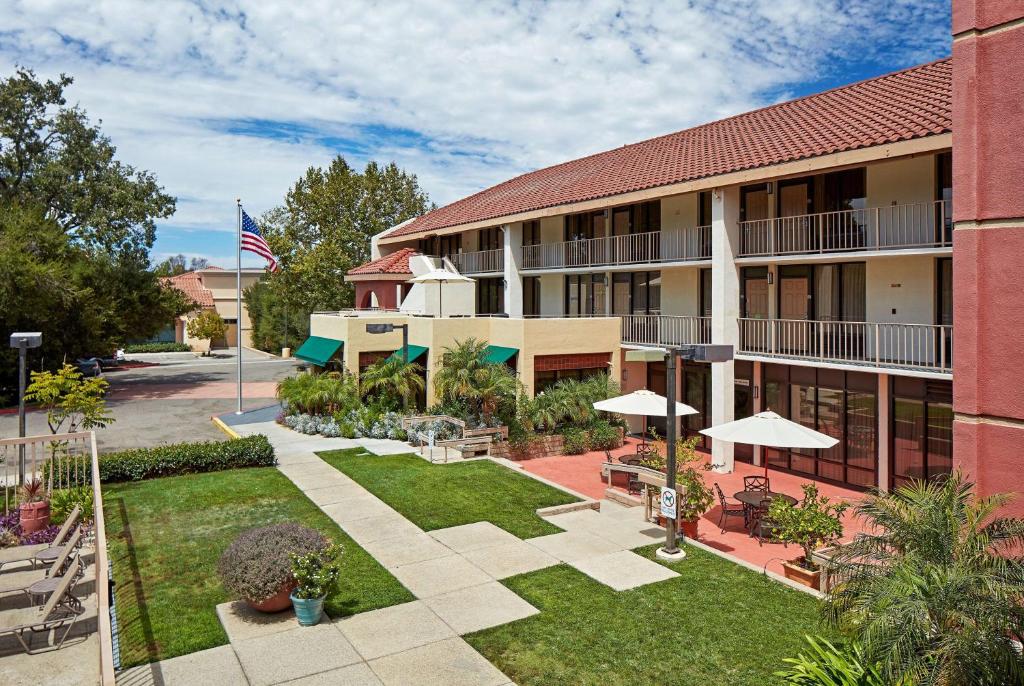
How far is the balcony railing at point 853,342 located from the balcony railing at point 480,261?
14.1 m

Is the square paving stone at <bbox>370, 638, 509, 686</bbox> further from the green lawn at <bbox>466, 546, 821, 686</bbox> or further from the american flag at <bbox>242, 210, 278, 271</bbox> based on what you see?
the american flag at <bbox>242, 210, 278, 271</bbox>

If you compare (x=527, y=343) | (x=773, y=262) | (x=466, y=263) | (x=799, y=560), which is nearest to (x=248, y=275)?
(x=466, y=263)

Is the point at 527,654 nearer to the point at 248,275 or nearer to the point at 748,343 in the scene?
the point at 748,343

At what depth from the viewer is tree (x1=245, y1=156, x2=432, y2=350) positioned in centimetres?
4634

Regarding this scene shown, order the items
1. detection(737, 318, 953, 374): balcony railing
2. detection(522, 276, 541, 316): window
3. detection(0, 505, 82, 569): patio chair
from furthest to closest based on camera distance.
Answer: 1. detection(522, 276, 541, 316): window
2. detection(737, 318, 953, 374): balcony railing
3. detection(0, 505, 82, 569): patio chair

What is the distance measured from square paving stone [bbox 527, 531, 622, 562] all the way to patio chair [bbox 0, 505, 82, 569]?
27.3 feet

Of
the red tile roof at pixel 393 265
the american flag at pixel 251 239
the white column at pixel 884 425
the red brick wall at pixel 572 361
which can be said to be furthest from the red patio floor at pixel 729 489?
the red tile roof at pixel 393 265

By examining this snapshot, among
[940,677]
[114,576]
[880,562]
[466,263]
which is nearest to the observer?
[940,677]

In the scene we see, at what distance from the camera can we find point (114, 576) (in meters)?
11.7

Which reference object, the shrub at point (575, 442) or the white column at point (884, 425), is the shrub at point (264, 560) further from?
the white column at point (884, 425)

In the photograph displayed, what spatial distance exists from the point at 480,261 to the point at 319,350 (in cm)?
938

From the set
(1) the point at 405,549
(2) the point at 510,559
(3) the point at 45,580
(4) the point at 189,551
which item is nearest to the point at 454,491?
(1) the point at 405,549

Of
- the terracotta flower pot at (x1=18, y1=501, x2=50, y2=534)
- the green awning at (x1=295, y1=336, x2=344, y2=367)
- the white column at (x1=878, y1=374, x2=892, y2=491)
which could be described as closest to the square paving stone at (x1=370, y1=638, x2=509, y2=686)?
the terracotta flower pot at (x1=18, y1=501, x2=50, y2=534)

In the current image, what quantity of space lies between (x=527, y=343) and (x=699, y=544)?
11.0 metres
